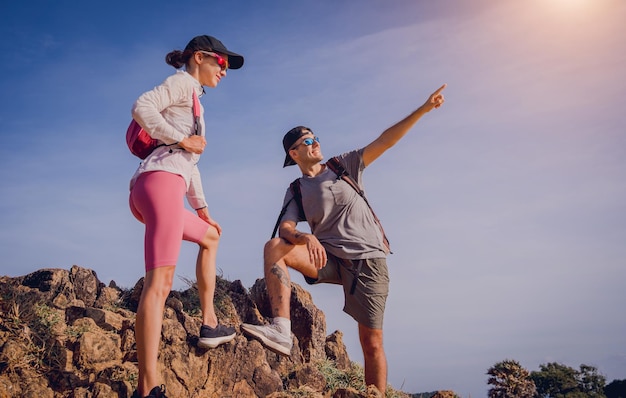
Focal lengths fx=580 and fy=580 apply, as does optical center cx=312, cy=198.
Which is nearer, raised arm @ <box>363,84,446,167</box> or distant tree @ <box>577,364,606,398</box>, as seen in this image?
raised arm @ <box>363,84,446,167</box>

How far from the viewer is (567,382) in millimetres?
27969

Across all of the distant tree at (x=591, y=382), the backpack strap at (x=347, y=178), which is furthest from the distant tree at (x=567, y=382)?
the backpack strap at (x=347, y=178)

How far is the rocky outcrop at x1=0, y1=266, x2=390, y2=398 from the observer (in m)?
6.18

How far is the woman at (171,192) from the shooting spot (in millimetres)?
5047

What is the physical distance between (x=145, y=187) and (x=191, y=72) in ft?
4.58

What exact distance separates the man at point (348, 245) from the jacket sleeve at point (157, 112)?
2013 mm

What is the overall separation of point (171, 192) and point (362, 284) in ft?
9.38

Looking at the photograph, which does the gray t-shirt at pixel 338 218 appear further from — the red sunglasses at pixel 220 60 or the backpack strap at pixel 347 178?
the red sunglasses at pixel 220 60

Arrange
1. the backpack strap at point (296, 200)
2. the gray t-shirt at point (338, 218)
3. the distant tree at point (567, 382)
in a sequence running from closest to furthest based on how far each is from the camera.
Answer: the gray t-shirt at point (338, 218)
the backpack strap at point (296, 200)
the distant tree at point (567, 382)

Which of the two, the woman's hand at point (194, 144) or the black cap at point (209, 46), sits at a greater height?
the black cap at point (209, 46)

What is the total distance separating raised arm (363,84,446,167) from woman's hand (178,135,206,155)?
105 inches

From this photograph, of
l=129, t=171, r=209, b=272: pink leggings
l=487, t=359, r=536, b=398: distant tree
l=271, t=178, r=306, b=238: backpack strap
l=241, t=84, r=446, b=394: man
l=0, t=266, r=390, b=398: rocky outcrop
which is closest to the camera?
l=129, t=171, r=209, b=272: pink leggings

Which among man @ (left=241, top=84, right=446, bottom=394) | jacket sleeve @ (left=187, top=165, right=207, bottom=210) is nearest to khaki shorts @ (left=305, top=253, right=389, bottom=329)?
man @ (left=241, top=84, right=446, bottom=394)

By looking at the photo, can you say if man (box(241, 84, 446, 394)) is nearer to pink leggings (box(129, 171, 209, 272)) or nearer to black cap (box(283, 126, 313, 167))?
black cap (box(283, 126, 313, 167))
